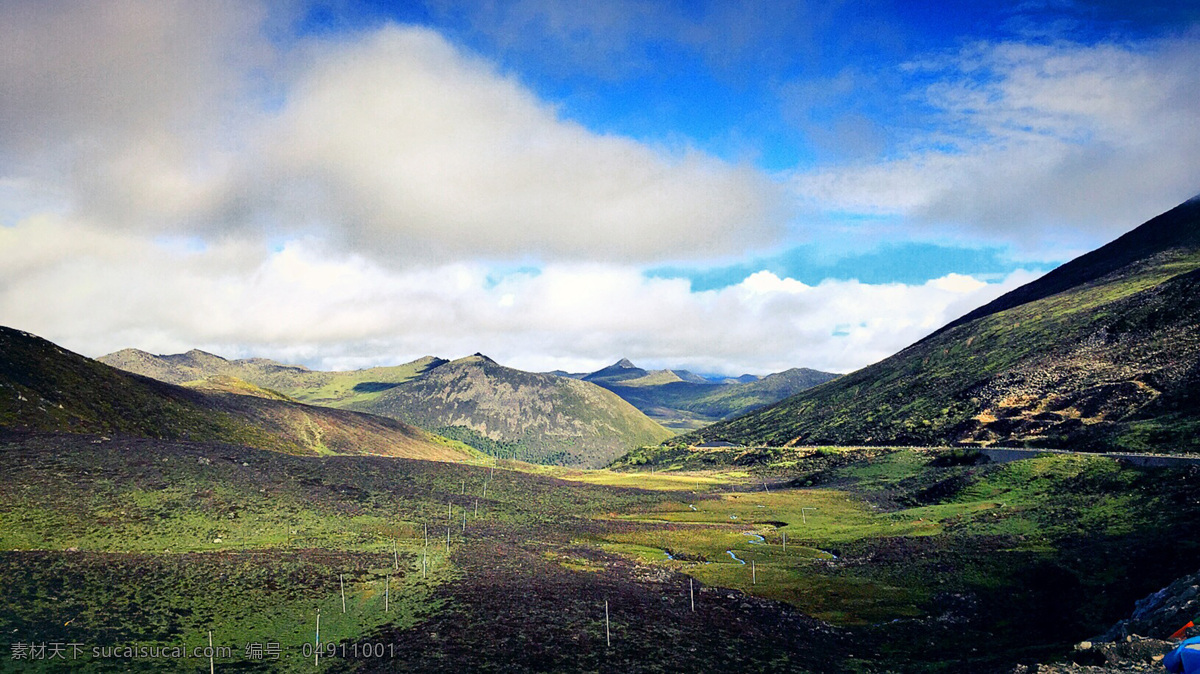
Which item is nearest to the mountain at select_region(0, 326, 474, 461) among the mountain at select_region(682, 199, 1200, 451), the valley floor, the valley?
the valley

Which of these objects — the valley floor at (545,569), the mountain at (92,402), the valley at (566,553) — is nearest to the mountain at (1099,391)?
the valley at (566,553)

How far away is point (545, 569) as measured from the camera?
73.7m

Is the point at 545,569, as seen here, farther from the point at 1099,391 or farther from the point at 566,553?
the point at 1099,391

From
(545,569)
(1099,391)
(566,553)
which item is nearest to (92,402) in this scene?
(566,553)

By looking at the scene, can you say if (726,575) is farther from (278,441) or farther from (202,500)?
(278,441)

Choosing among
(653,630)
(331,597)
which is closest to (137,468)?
(331,597)

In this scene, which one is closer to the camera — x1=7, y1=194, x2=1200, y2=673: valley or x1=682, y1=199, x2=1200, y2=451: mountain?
x1=7, y1=194, x2=1200, y2=673: valley

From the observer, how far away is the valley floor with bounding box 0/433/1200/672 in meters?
46.6

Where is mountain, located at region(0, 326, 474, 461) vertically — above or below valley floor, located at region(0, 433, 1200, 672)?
above

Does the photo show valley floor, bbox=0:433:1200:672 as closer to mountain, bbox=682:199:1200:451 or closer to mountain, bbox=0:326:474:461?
mountain, bbox=0:326:474:461

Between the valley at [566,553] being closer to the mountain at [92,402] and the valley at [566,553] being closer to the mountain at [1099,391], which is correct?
the mountain at [92,402]

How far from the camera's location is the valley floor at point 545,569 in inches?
1833

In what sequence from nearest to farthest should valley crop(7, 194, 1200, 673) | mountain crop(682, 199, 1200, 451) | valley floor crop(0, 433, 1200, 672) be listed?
valley floor crop(0, 433, 1200, 672), valley crop(7, 194, 1200, 673), mountain crop(682, 199, 1200, 451)

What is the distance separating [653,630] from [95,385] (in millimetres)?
158145
